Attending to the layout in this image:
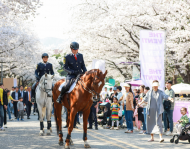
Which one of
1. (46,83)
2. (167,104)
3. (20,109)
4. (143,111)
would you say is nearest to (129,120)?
(143,111)

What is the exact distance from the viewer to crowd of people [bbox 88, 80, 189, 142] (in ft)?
37.5

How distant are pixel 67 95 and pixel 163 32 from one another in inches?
270

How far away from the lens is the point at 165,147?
1002cm

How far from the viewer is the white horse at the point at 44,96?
12.8 metres

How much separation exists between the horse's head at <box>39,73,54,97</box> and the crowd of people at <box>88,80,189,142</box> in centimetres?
271

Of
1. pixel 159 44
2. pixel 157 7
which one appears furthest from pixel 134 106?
pixel 157 7

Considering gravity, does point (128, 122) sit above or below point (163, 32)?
below

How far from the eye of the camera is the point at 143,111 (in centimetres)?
1462

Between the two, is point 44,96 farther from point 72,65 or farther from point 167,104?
point 167,104

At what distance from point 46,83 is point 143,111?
4553 millimetres

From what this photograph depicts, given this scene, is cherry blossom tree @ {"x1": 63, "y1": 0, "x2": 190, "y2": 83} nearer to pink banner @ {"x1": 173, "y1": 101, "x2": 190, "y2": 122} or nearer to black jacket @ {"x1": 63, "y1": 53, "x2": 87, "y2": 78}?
pink banner @ {"x1": 173, "y1": 101, "x2": 190, "y2": 122}

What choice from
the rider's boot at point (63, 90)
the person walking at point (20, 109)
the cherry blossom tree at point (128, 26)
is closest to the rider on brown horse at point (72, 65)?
the rider's boot at point (63, 90)

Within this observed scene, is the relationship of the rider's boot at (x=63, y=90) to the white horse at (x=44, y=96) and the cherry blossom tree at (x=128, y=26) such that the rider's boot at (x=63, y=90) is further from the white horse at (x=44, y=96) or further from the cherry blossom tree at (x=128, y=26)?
the cherry blossom tree at (x=128, y=26)

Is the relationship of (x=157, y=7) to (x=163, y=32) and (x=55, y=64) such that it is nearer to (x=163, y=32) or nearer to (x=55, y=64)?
(x=163, y=32)
